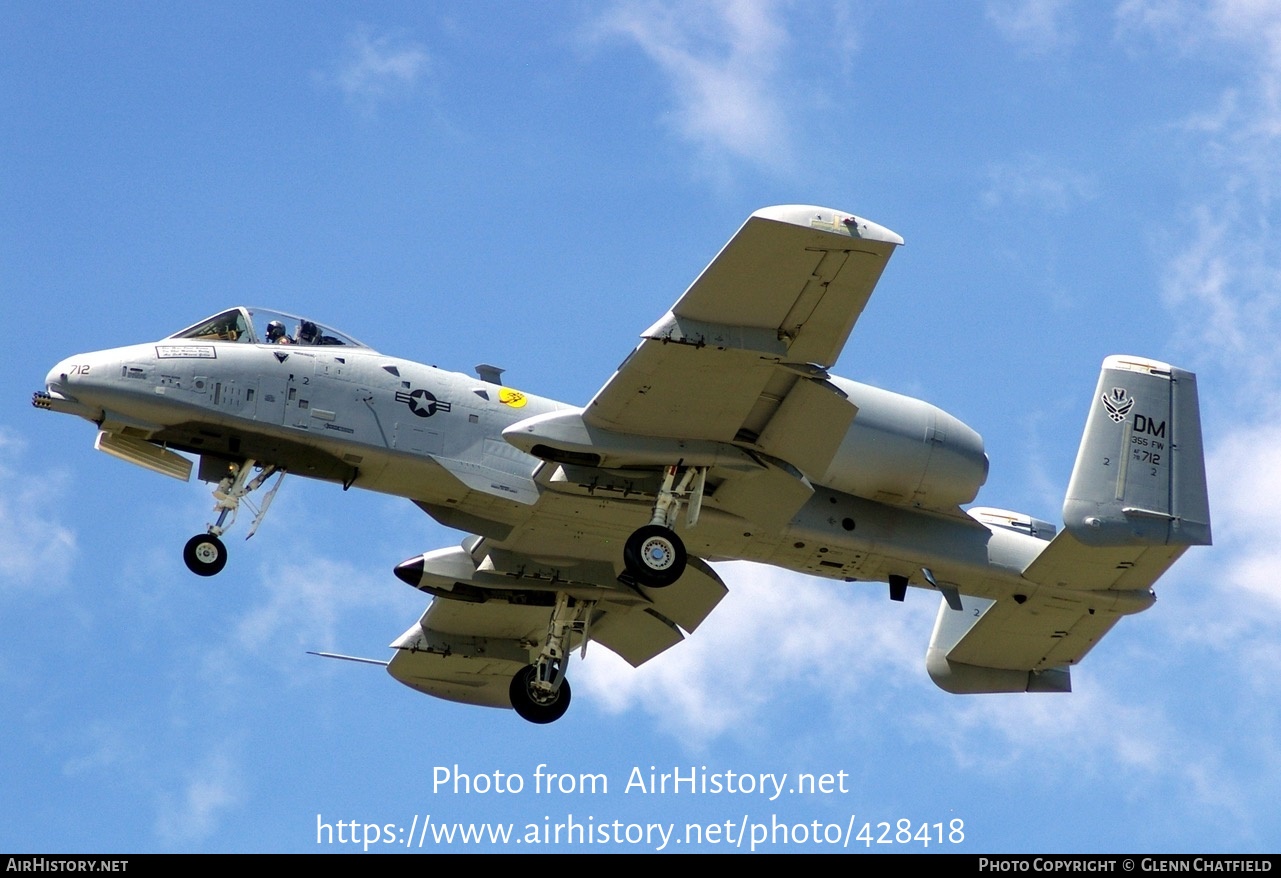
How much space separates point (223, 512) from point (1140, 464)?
12.3 meters

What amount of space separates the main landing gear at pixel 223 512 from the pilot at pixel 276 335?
1614 millimetres

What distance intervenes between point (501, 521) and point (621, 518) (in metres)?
1.69

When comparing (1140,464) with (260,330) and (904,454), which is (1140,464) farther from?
(260,330)

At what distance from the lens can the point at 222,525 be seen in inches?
923

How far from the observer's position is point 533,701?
1056 inches

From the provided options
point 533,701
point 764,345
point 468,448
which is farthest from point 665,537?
point 533,701

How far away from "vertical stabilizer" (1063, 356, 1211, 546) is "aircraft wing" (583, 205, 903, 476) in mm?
4157

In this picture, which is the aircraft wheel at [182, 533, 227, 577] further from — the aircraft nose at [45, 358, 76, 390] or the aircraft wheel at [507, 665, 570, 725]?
the aircraft wheel at [507, 665, 570, 725]

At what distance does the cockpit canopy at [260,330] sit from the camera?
936 inches

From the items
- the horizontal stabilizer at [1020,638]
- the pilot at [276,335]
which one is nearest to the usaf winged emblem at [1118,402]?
the horizontal stabilizer at [1020,638]
